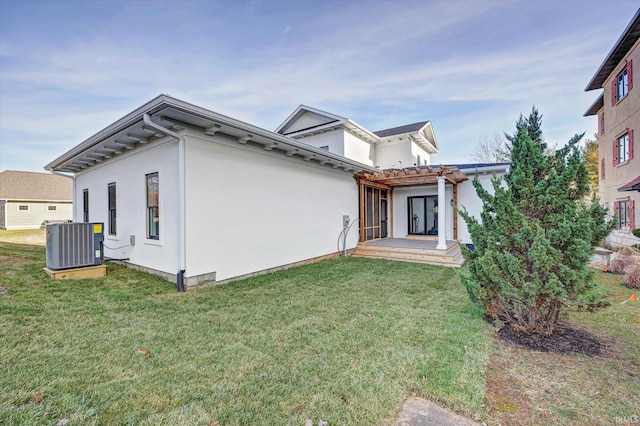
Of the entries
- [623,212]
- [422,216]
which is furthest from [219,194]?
[623,212]

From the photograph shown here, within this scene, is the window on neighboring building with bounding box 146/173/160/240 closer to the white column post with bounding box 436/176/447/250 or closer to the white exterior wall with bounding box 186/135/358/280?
the white exterior wall with bounding box 186/135/358/280

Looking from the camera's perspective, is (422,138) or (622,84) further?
(422,138)

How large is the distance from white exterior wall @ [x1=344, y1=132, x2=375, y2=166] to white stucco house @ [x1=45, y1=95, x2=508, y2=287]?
233 cm

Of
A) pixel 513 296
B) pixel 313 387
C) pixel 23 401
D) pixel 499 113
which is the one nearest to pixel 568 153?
pixel 513 296

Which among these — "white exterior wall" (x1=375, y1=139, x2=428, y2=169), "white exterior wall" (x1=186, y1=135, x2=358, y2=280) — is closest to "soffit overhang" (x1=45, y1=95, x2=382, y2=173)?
"white exterior wall" (x1=186, y1=135, x2=358, y2=280)

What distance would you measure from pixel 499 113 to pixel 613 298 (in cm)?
1313

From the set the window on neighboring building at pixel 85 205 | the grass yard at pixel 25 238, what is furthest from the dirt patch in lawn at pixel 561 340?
the grass yard at pixel 25 238

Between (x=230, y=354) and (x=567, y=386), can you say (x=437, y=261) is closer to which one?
(x=567, y=386)

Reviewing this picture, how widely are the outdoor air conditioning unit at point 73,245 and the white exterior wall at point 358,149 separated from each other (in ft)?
30.3

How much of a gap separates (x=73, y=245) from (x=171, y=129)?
3146mm

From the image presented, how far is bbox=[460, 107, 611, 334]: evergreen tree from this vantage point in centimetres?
295

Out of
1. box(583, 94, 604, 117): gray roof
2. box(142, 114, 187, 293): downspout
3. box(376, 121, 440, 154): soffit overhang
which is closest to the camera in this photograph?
box(142, 114, 187, 293): downspout

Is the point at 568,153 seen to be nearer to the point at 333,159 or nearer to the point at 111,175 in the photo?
the point at 333,159

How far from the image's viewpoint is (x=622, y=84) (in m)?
12.0
